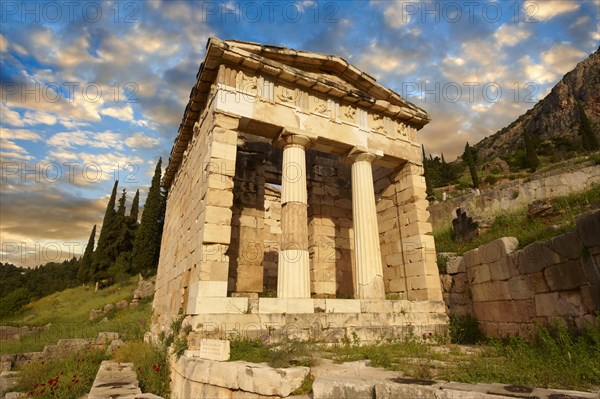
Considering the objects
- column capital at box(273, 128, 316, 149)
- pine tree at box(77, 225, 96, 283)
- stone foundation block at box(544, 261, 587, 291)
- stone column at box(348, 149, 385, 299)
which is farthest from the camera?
pine tree at box(77, 225, 96, 283)

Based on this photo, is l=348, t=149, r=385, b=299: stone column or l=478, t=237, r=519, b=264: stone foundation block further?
l=348, t=149, r=385, b=299: stone column

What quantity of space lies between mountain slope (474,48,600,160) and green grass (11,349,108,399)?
185ft

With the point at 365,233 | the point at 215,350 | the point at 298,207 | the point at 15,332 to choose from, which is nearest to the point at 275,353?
the point at 215,350

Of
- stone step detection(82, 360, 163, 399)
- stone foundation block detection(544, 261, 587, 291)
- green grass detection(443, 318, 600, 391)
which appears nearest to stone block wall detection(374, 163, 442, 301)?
stone foundation block detection(544, 261, 587, 291)

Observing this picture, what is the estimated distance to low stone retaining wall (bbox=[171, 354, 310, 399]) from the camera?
425 cm

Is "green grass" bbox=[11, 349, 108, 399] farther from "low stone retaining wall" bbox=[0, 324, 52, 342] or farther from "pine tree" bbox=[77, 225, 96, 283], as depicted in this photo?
"pine tree" bbox=[77, 225, 96, 283]

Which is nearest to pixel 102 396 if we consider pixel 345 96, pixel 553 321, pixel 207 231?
pixel 207 231

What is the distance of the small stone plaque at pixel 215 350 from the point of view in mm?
5395

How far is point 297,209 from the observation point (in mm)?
8875

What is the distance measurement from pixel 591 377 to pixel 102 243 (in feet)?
133

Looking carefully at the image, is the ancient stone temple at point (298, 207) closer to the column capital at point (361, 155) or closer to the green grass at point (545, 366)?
the column capital at point (361, 155)

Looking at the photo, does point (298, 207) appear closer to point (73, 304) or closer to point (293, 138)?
point (293, 138)

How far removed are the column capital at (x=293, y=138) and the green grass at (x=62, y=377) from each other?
8011 mm

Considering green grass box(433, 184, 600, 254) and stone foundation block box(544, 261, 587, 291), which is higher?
green grass box(433, 184, 600, 254)
